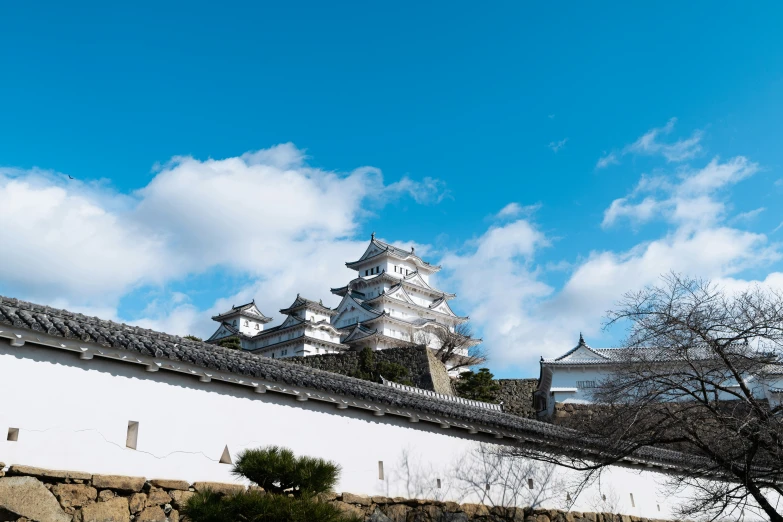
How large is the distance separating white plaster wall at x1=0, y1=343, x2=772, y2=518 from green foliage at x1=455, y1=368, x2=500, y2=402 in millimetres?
18525

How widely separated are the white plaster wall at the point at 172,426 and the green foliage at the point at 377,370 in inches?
713

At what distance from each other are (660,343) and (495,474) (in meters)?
3.73

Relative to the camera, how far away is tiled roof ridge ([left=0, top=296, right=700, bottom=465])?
7196 millimetres

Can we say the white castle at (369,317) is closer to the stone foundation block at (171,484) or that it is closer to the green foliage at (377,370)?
the green foliage at (377,370)

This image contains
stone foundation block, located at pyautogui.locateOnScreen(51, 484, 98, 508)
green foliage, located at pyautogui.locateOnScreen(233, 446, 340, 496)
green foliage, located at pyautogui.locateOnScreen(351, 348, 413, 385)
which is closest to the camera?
green foliage, located at pyautogui.locateOnScreen(233, 446, 340, 496)

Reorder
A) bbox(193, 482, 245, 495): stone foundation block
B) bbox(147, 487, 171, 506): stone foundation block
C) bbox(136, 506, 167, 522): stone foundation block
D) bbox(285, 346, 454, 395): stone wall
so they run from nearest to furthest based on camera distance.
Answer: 1. bbox(136, 506, 167, 522): stone foundation block
2. bbox(147, 487, 171, 506): stone foundation block
3. bbox(193, 482, 245, 495): stone foundation block
4. bbox(285, 346, 454, 395): stone wall

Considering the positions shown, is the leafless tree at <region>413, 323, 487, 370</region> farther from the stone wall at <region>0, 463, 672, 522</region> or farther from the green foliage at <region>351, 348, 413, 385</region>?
the stone wall at <region>0, 463, 672, 522</region>

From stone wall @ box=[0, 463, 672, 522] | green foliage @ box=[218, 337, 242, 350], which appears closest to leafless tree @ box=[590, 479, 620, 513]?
stone wall @ box=[0, 463, 672, 522]

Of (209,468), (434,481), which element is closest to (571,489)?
(434,481)

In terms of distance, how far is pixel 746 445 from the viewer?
→ 945 cm

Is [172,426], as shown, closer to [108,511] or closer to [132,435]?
[132,435]

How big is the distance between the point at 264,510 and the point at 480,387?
2453 centimetres

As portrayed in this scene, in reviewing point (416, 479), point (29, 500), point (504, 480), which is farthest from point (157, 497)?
point (504, 480)

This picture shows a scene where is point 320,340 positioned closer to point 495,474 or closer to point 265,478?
→ point 495,474
